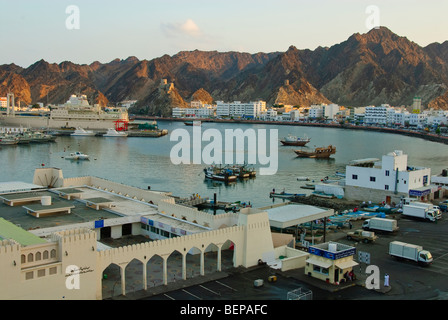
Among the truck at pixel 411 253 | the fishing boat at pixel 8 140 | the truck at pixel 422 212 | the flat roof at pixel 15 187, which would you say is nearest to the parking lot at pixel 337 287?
the truck at pixel 411 253

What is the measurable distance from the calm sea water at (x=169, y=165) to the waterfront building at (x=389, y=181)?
5072mm

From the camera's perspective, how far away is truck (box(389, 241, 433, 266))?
13.2 m

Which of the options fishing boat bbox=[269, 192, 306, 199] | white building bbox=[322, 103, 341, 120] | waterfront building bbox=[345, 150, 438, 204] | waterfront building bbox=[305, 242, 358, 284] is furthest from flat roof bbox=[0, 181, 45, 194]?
white building bbox=[322, 103, 341, 120]

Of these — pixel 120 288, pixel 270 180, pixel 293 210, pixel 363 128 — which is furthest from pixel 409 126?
pixel 120 288

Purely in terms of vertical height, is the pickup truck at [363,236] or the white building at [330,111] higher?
the white building at [330,111]

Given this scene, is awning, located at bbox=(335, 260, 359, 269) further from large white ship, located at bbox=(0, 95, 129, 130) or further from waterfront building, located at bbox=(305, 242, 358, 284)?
large white ship, located at bbox=(0, 95, 129, 130)

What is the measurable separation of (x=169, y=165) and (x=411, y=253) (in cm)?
2939

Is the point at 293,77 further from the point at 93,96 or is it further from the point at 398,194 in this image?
the point at 398,194

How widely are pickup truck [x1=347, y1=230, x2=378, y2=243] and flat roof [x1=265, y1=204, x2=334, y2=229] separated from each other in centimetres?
99

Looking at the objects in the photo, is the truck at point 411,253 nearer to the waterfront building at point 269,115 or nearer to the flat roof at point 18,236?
the flat roof at point 18,236

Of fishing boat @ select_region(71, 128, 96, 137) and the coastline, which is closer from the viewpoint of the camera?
fishing boat @ select_region(71, 128, 96, 137)

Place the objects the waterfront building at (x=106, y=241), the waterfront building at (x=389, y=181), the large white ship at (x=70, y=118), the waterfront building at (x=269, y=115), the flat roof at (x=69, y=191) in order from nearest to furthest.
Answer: the waterfront building at (x=106, y=241) → the flat roof at (x=69, y=191) → the waterfront building at (x=389, y=181) → the large white ship at (x=70, y=118) → the waterfront building at (x=269, y=115)

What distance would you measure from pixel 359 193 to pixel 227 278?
14.1 metres

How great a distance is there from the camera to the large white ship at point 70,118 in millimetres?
83188
